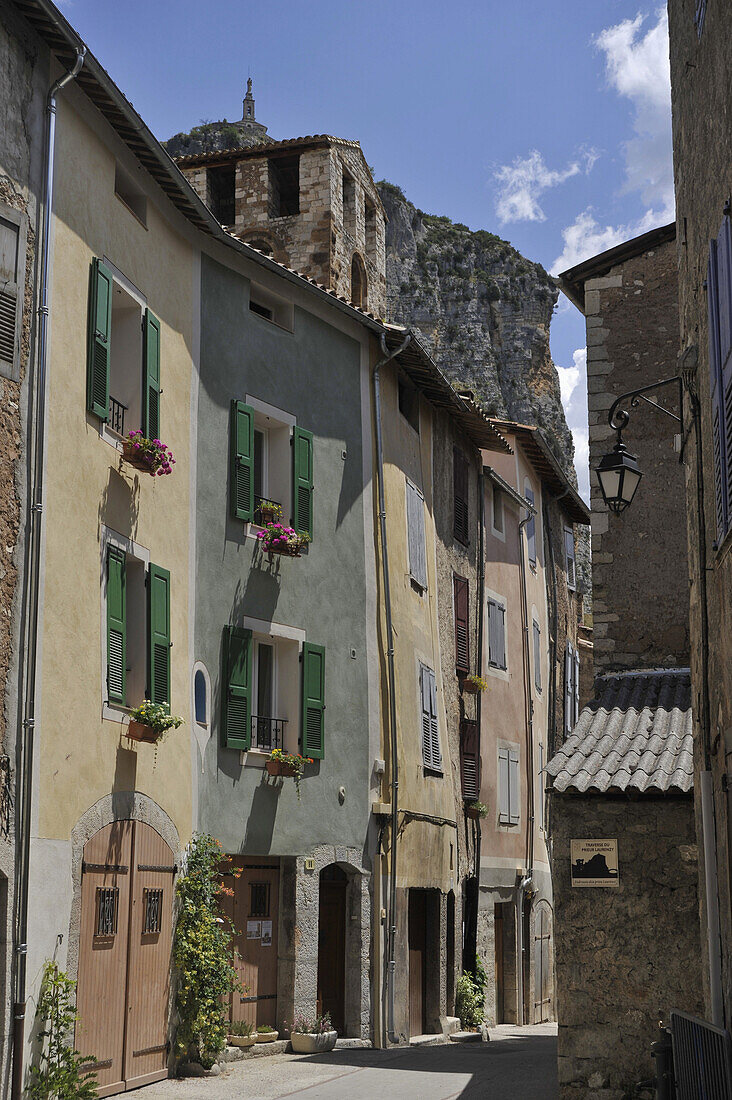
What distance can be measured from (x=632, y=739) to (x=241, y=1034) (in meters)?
5.75

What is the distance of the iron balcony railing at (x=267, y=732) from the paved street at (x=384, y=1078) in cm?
356

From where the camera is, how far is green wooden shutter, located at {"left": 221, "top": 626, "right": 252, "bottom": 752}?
14227 mm

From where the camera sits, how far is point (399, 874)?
677 inches

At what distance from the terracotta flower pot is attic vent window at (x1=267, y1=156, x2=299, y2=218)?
15.3 meters

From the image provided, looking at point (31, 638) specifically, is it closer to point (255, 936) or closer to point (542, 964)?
point (255, 936)

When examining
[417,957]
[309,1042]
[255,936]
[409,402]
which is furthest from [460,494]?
[309,1042]

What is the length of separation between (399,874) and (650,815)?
713 centimetres

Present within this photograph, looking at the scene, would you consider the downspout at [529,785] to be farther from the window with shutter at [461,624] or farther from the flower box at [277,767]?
the flower box at [277,767]

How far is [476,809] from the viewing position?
2134cm

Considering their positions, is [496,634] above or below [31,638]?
above

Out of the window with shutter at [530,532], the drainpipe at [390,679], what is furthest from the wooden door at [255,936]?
the window with shutter at [530,532]

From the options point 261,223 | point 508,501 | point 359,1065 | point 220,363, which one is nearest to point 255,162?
point 261,223

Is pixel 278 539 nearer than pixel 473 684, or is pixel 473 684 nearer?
pixel 278 539

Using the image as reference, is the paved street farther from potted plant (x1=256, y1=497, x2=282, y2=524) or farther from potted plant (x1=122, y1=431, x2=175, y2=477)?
potted plant (x1=256, y1=497, x2=282, y2=524)
